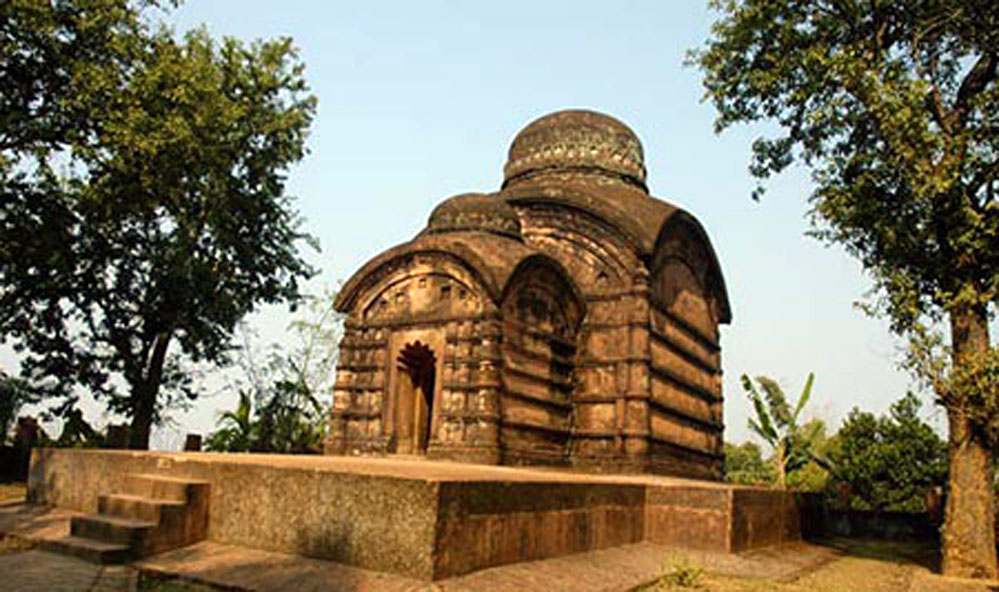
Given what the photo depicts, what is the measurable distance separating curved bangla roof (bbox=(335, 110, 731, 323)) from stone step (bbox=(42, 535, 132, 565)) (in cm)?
643

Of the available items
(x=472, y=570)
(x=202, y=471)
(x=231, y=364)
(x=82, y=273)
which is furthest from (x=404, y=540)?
(x=231, y=364)

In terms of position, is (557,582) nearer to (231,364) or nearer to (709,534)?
(709,534)

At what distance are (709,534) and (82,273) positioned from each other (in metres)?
15.5

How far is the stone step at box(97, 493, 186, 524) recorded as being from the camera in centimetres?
667

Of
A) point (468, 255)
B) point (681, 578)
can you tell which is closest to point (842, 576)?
point (681, 578)

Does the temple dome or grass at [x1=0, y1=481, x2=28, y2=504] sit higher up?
the temple dome

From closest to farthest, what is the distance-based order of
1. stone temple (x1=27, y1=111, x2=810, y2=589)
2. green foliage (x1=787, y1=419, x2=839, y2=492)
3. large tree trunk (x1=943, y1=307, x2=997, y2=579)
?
stone temple (x1=27, y1=111, x2=810, y2=589)
large tree trunk (x1=943, y1=307, x2=997, y2=579)
green foliage (x1=787, y1=419, x2=839, y2=492)

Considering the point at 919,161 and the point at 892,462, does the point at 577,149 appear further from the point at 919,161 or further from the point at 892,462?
the point at 892,462

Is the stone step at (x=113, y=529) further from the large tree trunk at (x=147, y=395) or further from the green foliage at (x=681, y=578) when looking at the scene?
the large tree trunk at (x=147, y=395)

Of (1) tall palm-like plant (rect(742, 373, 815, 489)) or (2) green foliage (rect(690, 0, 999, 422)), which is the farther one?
(1) tall palm-like plant (rect(742, 373, 815, 489))

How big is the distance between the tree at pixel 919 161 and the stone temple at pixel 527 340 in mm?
4070

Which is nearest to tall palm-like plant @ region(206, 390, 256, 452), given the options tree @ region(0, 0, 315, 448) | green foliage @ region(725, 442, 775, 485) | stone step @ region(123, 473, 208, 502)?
tree @ region(0, 0, 315, 448)

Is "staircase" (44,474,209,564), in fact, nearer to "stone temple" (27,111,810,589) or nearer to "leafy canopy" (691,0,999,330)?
"stone temple" (27,111,810,589)

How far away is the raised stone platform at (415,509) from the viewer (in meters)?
5.68
